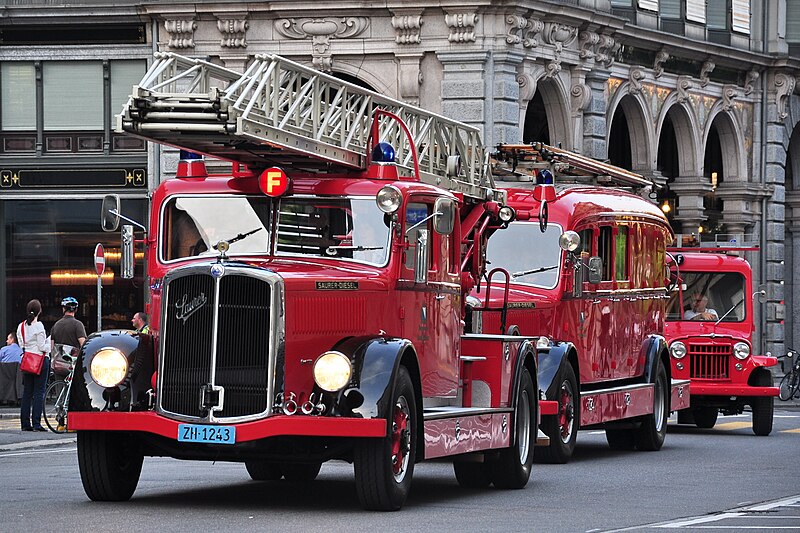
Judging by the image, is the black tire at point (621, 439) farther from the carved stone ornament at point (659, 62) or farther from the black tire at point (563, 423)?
the carved stone ornament at point (659, 62)

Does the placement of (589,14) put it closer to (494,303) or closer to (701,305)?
(701,305)

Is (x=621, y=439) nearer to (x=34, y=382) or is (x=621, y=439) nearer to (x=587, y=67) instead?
(x=34, y=382)

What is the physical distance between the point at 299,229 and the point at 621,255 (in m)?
8.01

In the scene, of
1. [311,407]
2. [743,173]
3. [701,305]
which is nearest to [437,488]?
[311,407]

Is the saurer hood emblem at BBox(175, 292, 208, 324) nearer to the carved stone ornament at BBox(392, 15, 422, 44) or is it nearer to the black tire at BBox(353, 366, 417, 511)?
the black tire at BBox(353, 366, 417, 511)

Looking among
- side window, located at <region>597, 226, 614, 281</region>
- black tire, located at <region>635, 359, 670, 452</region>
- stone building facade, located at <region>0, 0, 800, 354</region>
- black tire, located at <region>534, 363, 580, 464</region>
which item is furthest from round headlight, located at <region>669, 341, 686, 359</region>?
stone building facade, located at <region>0, 0, 800, 354</region>

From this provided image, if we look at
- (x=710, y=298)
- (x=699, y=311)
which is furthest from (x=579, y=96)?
(x=699, y=311)

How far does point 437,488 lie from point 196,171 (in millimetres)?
3411

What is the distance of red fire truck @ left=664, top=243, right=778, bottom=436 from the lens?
83.1ft

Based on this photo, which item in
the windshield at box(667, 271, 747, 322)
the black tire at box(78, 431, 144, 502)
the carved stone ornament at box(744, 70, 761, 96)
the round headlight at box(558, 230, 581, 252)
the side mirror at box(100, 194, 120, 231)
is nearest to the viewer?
the black tire at box(78, 431, 144, 502)

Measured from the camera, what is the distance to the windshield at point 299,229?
14.2 m

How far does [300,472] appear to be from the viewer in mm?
16328

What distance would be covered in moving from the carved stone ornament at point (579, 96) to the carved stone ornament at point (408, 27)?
12.0 ft

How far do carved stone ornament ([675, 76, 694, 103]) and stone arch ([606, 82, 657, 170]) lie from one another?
156cm
